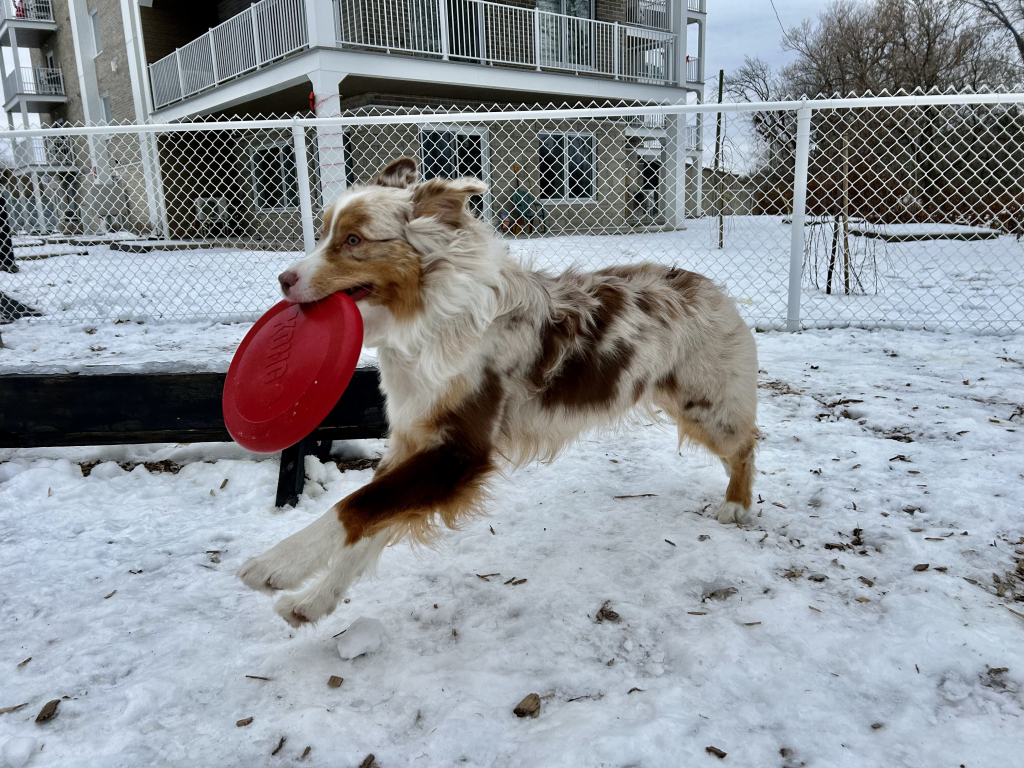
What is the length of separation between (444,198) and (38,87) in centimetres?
3190

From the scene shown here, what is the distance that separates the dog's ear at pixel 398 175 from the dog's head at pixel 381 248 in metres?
0.26

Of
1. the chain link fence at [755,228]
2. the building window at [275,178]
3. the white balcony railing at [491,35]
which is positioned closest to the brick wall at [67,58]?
the chain link fence at [755,228]

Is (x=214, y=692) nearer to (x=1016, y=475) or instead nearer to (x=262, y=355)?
(x=262, y=355)

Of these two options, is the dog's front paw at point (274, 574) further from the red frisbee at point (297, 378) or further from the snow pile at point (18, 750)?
the snow pile at point (18, 750)

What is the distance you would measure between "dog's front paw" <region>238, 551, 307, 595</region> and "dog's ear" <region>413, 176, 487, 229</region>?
1.25 m

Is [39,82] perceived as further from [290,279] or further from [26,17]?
Answer: [290,279]

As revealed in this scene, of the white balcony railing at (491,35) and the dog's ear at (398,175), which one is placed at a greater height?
the white balcony railing at (491,35)

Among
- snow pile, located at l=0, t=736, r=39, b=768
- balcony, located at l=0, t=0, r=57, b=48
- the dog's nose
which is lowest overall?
snow pile, located at l=0, t=736, r=39, b=768

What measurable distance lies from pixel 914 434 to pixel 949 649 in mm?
2119

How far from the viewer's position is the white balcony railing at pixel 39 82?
86.4 feet

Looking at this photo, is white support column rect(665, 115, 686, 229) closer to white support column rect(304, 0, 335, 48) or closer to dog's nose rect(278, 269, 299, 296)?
white support column rect(304, 0, 335, 48)

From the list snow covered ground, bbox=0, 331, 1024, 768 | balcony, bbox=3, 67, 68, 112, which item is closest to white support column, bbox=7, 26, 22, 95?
balcony, bbox=3, 67, 68, 112

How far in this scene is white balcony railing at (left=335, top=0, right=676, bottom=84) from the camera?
1423 cm

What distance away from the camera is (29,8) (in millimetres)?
26000
